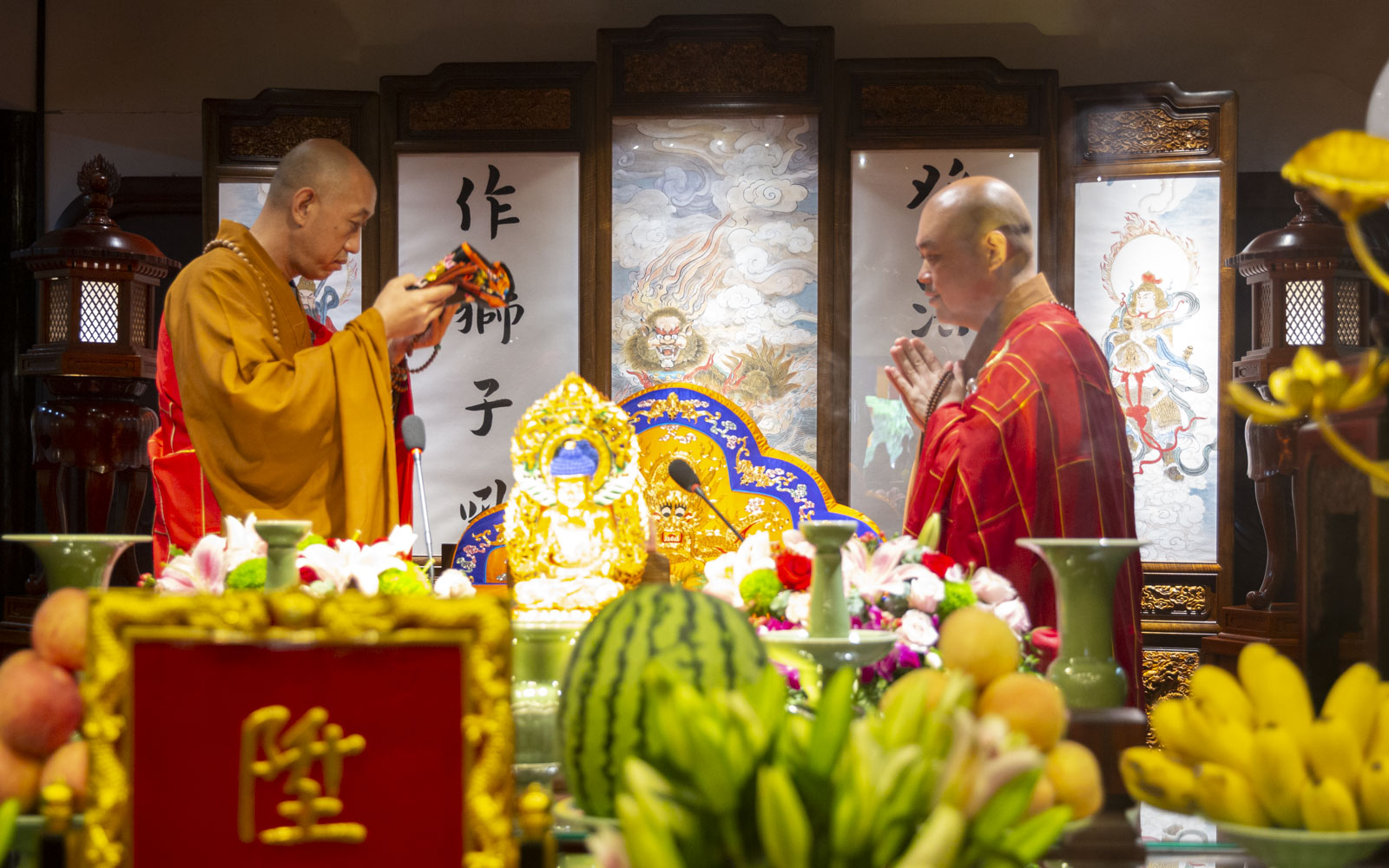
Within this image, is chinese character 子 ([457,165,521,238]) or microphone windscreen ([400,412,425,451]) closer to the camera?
microphone windscreen ([400,412,425,451])

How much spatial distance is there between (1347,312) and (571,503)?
2.54 meters

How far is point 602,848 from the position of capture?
1.93 feet

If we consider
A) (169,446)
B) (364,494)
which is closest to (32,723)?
(364,494)

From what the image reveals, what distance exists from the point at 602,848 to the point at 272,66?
3774mm

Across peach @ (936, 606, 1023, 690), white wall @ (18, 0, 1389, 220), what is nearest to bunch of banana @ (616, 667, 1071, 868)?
peach @ (936, 606, 1023, 690)

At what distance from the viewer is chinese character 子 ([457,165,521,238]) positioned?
3.60 m

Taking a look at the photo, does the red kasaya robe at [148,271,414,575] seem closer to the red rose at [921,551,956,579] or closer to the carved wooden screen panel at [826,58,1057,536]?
the red rose at [921,551,956,579]

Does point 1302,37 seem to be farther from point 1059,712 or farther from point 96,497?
point 96,497

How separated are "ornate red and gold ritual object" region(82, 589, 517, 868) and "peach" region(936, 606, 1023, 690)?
1.16ft

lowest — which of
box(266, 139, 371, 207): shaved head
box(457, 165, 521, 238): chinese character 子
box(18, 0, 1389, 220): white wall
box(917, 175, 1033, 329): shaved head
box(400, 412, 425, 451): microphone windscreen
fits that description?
box(400, 412, 425, 451): microphone windscreen

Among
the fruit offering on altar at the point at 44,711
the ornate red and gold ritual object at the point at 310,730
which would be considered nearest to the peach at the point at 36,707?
the fruit offering on altar at the point at 44,711

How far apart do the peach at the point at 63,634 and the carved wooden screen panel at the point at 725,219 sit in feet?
8.72

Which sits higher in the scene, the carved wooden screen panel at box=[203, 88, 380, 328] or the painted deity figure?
the carved wooden screen panel at box=[203, 88, 380, 328]

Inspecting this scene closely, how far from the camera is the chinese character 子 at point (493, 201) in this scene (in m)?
3.60
